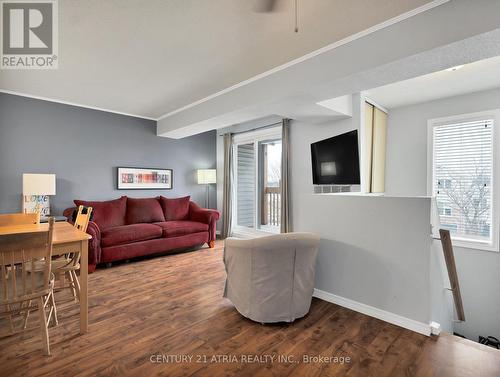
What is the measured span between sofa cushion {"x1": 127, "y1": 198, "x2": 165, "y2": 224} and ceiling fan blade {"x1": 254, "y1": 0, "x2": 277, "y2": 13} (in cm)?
381

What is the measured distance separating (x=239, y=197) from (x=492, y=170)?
434cm

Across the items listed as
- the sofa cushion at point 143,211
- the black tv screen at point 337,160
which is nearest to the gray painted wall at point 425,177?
the black tv screen at point 337,160

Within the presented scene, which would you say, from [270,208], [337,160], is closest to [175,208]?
[270,208]

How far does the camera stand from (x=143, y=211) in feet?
15.5

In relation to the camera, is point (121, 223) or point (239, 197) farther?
point (239, 197)

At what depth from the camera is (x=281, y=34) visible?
2.35 m

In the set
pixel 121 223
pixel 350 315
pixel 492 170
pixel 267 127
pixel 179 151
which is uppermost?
pixel 267 127

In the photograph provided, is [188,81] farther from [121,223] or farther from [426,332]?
[426,332]

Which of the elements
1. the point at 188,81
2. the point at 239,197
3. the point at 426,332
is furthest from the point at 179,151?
the point at 426,332

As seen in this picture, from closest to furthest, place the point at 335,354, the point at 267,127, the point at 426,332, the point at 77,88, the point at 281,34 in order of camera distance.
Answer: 1. the point at 335,354
2. the point at 426,332
3. the point at 281,34
4. the point at 77,88
5. the point at 267,127

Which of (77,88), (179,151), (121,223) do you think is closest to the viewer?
(77,88)

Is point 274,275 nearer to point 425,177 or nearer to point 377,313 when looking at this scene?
point 377,313
